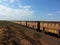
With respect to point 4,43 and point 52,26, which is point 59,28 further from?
point 4,43

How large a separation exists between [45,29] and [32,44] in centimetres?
131

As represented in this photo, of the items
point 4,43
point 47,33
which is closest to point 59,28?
point 47,33

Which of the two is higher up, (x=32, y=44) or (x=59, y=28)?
(x=59, y=28)

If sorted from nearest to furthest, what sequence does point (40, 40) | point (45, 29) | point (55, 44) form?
point (55, 44), point (40, 40), point (45, 29)

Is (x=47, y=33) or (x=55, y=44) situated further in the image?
(x=47, y=33)

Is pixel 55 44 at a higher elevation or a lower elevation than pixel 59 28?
lower

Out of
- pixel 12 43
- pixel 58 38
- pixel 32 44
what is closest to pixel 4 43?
pixel 12 43

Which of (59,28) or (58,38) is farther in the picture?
(58,38)

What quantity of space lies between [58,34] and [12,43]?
2.55 metres

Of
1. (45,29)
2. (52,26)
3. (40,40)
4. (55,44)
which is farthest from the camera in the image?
(45,29)

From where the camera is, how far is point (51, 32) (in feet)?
30.8

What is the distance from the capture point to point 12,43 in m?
9.52

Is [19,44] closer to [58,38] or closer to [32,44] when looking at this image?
[32,44]

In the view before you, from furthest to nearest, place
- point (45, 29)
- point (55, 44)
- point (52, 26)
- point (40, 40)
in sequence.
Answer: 1. point (45, 29)
2. point (40, 40)
3. point (52, 26)
4. point (55, 44)
